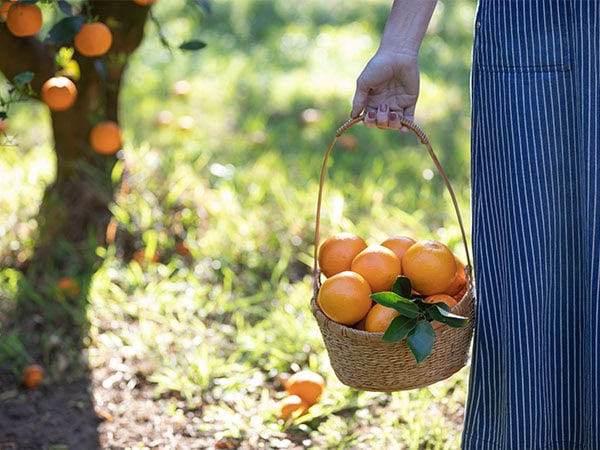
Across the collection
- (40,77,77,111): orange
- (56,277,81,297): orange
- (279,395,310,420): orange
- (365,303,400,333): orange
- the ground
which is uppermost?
(40,77,77,111): orange

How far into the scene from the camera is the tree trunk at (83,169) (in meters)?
2.85

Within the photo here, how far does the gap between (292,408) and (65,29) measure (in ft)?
3.52

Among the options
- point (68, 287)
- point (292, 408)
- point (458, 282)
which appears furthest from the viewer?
point (68, 287)

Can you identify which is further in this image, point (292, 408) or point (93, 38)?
point (292, 408)

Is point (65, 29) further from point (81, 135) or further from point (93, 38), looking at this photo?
point (81, 135)

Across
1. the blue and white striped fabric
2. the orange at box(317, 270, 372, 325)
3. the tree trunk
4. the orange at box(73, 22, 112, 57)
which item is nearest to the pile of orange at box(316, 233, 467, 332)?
the orange at box(317, 270, 372, 325)

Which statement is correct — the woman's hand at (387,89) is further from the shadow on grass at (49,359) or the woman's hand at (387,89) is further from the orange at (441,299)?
the shadow on grass at (49,359)

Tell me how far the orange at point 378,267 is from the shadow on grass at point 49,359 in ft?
3.08

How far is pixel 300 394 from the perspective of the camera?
7.51 feet

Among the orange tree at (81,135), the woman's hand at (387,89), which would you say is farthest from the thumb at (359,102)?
the orange tree at (81,135)

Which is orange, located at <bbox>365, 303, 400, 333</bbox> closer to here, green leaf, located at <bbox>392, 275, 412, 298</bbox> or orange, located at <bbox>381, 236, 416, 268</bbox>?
green leaf, located at <bbox>392, 275, 412, 298</bbox>

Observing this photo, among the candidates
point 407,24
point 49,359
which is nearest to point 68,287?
point 49,359

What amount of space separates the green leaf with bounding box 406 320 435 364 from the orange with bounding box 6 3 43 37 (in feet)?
3.61

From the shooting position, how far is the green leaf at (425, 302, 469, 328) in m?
1.60
